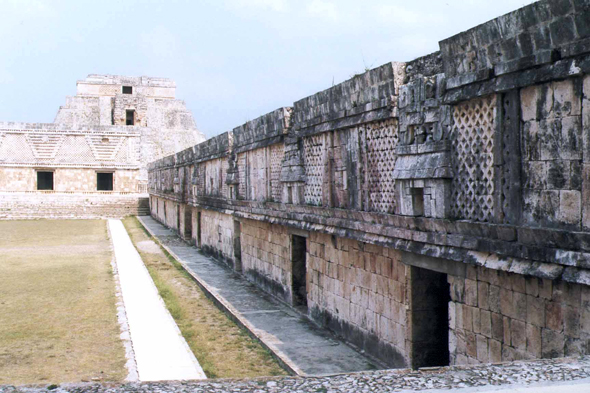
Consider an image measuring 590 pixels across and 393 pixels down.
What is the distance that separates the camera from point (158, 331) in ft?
25.4

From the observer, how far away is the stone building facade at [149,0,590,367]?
154 inches

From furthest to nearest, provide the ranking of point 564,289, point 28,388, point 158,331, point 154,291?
1. point 154,291
2. point 158,331
3. point 564,289
4. point 28,388

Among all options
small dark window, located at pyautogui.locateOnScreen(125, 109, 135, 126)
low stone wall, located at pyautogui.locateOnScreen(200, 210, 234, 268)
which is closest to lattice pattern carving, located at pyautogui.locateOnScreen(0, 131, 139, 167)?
small dark window, located at pyautogui.locateOnScreen(125, 109, 135, 126)

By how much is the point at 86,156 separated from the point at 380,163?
107ft

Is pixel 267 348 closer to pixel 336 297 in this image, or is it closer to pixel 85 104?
pixel 336 297

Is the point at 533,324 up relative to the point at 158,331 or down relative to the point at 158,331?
up

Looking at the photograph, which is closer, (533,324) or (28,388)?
(28,388)

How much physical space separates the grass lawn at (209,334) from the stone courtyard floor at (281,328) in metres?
0.16

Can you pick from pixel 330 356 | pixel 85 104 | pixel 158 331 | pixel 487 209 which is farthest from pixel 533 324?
pixel 85 104

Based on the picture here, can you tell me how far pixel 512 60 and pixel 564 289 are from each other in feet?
5.57

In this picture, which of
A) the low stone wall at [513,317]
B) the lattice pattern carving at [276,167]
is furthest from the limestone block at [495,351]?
the lattice pattern carving at [276,167]

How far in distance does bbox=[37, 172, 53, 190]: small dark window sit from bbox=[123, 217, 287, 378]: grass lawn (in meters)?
29.0

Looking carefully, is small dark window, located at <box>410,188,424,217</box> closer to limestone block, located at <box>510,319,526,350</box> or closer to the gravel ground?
limestone block, located at <box>510,319,526,350</box>

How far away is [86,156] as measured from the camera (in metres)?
35.7
